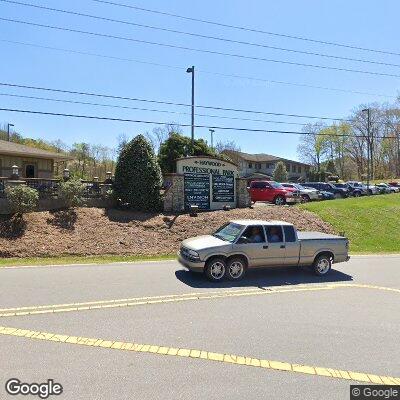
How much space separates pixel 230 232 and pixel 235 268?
107 centimetres

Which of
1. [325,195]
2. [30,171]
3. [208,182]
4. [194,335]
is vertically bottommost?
[194,335]

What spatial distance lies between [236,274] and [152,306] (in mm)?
3196

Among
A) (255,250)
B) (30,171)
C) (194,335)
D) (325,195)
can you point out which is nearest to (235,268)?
(255,250)

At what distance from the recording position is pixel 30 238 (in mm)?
14508

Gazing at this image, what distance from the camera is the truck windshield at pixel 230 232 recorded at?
1044cm

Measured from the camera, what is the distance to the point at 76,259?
1318 cm

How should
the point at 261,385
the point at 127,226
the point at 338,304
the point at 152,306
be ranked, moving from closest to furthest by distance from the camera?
the point at 261,385 < the point at 152,306 < the point at 338,304 < the point at 127,226

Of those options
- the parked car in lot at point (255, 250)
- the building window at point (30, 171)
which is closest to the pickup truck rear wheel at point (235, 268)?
the parked car in lot at point (255, 250)

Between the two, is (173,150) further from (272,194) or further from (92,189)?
(92,189)

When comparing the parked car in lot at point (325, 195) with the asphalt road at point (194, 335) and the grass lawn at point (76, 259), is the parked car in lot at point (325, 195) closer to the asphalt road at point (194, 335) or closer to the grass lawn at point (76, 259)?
the grass lawn at point (76, 259)

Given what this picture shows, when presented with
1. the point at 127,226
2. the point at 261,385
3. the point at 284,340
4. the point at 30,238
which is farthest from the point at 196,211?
the point at 261,385

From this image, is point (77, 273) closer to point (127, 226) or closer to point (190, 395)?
point (127, 226)

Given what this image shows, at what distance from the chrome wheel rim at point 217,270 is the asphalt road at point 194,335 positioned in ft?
1.14

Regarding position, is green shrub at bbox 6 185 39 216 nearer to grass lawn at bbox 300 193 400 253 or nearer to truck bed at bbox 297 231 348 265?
truck bed at bbox 297 231 348 265
